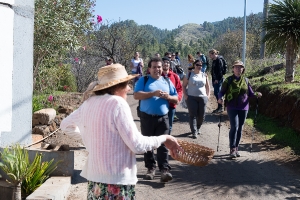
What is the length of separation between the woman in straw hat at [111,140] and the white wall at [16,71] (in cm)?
321

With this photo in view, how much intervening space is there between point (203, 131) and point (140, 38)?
12.9 meters

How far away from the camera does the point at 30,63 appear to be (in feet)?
22.7

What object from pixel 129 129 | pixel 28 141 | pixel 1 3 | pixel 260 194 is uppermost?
pixel 1 3

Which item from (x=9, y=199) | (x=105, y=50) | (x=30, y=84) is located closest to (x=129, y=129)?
(x=9, y=199)

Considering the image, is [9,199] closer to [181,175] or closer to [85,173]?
[85,173]

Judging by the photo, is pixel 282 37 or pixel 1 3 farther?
pixel 282 37

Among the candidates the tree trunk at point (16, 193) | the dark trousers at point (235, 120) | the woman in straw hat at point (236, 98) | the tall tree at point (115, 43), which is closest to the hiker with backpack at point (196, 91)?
the woman in straw hat at point (236, 98)

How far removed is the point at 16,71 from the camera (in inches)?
259

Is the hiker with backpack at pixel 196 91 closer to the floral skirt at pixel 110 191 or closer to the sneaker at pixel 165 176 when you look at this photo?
the sneaker at pixel 165 176

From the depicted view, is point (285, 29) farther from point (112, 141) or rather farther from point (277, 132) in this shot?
point (112, 141)

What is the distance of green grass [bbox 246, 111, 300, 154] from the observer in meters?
9.23

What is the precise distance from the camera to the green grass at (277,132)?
923 centimetres

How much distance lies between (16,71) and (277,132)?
21.3ft

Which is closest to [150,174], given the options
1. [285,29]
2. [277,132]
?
[277,132]
